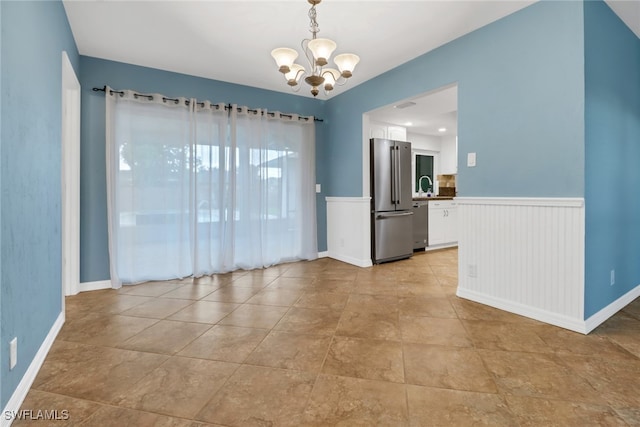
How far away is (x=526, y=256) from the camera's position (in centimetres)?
242

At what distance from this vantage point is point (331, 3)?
2309 mm

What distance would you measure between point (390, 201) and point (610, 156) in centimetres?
243

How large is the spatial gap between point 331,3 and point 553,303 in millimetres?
2860

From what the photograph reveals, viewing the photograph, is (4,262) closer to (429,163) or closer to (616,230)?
(616,230)

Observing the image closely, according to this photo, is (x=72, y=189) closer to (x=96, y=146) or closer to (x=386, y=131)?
(x=96, y=146)

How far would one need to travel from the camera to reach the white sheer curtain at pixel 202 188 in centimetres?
334

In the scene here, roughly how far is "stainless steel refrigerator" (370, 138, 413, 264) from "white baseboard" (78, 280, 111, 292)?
3294 millimetres

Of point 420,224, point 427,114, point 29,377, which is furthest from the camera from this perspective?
point 420,224

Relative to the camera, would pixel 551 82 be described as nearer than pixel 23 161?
No

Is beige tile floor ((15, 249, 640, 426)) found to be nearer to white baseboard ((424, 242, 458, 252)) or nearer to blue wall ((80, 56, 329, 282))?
blue wall ((80, 56, 329, 282))

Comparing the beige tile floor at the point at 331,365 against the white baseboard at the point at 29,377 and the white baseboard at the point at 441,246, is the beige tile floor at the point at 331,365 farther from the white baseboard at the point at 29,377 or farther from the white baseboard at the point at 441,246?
the white baseboard at the point at 441,246

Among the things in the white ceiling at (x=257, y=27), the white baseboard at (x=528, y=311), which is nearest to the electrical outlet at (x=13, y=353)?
the white ceiling at (x=257, y=27)

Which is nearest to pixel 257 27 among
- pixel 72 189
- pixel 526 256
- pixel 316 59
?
pixel 316 59

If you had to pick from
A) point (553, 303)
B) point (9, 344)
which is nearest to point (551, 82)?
point (553, 303)
